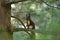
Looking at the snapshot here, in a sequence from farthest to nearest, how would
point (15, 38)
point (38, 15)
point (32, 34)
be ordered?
point (38, 15)
point (15, 38)
point (32, 34)

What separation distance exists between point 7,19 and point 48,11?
90 cm

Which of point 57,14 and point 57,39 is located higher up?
point 57,14

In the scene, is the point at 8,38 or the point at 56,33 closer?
the point at 8,38

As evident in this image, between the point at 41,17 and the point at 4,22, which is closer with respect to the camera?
the point at 4,22

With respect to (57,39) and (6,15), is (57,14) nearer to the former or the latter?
(57,39)

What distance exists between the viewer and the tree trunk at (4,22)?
5.28ft

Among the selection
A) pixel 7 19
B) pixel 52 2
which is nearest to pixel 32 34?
pixel 7 19

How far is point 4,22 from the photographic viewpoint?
164 cm

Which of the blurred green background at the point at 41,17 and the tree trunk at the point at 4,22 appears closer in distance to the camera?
the tree trunk at the point at 4,22

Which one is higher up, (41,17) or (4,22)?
(4,22)

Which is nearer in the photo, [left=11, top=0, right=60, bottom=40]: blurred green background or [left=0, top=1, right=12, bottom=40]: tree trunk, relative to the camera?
[left=0, top=1, right=12, bottom=40]: tree trunk

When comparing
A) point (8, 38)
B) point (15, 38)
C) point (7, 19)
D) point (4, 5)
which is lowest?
point (15, 38)

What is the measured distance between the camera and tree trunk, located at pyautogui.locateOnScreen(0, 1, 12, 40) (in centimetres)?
161

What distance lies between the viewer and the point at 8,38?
167 cm
